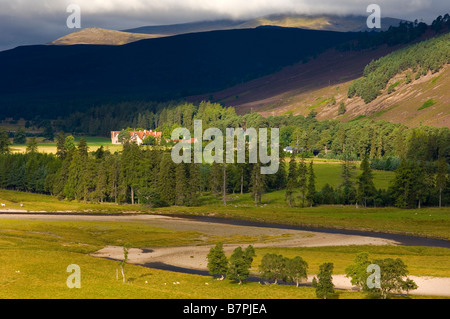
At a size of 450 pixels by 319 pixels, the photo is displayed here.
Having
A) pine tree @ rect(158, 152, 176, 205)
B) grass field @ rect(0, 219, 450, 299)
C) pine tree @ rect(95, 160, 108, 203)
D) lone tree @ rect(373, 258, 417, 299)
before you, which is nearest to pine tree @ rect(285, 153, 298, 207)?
pine tree @ rect(158, 152, 176, 205)

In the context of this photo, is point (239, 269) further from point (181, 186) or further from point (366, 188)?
point (181, 186)

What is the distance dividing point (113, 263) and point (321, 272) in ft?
106

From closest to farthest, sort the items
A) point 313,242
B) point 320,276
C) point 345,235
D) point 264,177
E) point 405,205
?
point 320,276 < point 313,242 < point 345,235 < point 405,205 < point 264,177

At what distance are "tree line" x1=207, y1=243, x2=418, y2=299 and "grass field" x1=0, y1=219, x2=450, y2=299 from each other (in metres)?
1.78

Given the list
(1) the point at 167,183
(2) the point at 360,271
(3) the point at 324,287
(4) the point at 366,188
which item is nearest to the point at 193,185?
(1) the point at 167,183

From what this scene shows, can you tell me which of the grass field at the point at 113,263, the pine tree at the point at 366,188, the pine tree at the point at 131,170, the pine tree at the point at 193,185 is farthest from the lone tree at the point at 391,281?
the pine tree at the point at 131,170

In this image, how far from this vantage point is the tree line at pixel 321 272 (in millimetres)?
68688

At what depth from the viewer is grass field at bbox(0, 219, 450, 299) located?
69.5 metres

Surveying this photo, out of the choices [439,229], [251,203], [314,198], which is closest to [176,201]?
[251,203]

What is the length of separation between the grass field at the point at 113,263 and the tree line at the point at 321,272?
178cm

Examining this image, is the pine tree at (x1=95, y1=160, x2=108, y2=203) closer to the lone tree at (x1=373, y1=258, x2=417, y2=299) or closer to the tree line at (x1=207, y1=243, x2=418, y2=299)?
the tree line at (x1=207, y1=243, x2=418, y2=299)

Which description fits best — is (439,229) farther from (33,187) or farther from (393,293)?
(33,187)

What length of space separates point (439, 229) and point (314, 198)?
40.2 m
